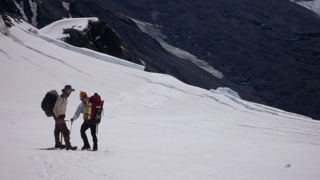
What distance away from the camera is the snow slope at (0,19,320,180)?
7148 millimetres

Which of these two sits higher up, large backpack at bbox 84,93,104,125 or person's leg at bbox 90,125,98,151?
large backpack at bbox 84,93,104,125

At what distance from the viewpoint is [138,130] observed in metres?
13.7

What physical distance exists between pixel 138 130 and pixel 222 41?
A: 15337 centimetres

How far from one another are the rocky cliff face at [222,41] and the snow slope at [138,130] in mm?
17012

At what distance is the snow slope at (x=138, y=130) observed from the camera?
23.5ft

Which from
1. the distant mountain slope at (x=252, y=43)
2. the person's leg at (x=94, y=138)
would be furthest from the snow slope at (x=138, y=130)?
the distant mountain slope at (x=252, y=43)

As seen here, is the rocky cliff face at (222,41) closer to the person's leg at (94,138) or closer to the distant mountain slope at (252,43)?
the distant mountain slope at (252,43)

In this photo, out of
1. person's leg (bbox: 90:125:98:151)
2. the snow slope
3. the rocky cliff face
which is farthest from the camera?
the rocky cliff face

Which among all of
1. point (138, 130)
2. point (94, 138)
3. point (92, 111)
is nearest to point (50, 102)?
point (92, 111)

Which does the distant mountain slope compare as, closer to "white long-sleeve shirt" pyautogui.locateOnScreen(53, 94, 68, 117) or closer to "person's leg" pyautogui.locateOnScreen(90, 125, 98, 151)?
"person's leg" pyautogui.locateOnScreen(90, 125, 98, 151)

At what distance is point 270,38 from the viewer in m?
171

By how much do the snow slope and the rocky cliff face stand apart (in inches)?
670

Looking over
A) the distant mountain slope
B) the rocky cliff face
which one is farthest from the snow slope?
the distant mountain slope

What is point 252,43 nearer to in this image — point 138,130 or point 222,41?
point 222,41
